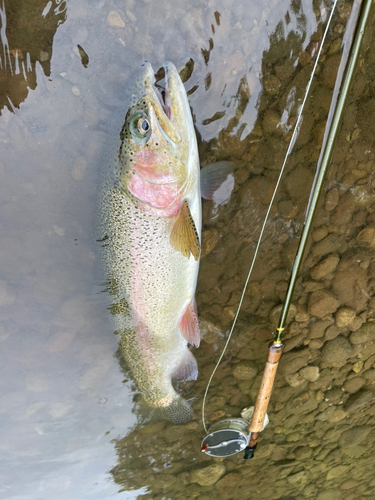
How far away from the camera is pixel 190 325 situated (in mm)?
1648

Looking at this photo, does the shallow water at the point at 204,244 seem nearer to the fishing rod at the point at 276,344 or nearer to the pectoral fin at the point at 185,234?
the fishing rod at the point at 276,344

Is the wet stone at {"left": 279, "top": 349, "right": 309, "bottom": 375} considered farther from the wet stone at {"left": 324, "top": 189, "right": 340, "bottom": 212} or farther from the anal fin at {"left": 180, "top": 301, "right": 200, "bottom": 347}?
the wet stone at {"left": 324, "top": 189, "right": 340, "bottom": 212}

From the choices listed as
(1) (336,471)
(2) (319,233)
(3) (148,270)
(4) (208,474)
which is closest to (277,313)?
(2) (319,233)

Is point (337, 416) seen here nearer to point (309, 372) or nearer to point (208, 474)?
point (309, 372)

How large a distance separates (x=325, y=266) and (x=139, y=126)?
1.23 meters

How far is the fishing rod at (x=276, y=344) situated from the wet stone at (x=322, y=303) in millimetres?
296

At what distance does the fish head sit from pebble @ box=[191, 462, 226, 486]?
6.63 ft

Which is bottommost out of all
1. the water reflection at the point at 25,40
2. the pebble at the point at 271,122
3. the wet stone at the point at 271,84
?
the pebble at the point at 271,122

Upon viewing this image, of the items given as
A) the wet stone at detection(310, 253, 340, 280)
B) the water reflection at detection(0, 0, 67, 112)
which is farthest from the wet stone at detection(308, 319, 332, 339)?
the water reflection at detection(0, 0, 67, 112)

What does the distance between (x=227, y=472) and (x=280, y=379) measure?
91 centimetres

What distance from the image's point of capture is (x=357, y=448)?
278 cm

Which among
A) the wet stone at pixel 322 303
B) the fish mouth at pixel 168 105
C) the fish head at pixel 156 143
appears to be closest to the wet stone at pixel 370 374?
the wet stone at pixel 322 303

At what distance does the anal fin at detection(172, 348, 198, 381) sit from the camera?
1.76 m

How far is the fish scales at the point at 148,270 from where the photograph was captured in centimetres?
135
